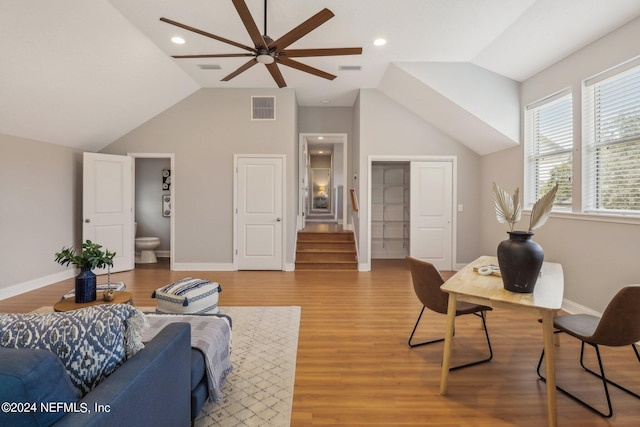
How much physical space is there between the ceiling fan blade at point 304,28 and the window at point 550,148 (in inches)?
125

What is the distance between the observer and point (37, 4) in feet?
9.30

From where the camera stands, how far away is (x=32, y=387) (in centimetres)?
78

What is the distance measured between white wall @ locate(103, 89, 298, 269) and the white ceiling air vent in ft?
0.24

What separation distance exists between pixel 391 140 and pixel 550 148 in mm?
2376

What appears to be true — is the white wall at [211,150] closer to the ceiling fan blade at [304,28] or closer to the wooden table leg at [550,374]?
the ceiling fan blade at [304,28]

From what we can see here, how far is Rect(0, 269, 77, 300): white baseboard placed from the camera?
4.07 m

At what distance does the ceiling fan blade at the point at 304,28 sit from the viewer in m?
2.44

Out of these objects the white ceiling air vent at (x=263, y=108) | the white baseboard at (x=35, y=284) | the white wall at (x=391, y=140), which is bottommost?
the white baseboard at (x=35, y=284)

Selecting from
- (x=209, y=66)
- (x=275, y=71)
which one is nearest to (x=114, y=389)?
(x=275, y=71)

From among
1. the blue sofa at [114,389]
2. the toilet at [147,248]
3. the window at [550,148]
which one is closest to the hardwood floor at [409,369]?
the blue sofa at [114,389]

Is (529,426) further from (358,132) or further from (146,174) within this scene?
(146,174)

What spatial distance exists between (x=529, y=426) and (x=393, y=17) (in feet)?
12.4

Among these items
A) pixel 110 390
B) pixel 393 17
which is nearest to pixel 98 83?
pixel 393 17

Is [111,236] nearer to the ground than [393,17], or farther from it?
nearer to the ground
